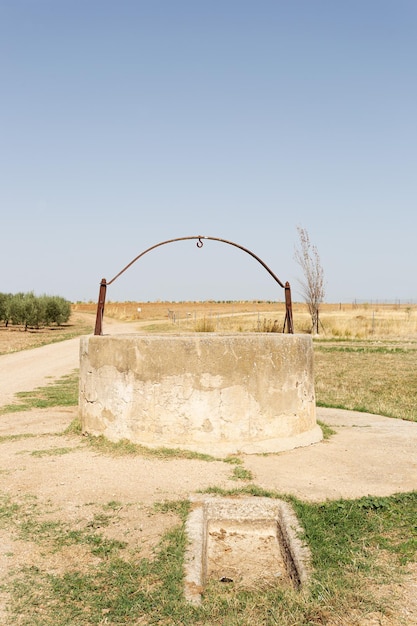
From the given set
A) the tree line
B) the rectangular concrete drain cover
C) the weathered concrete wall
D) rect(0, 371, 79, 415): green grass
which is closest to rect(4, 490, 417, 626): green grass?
the rectangular concrete drain cover

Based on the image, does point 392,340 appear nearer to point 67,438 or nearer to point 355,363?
point 355,363

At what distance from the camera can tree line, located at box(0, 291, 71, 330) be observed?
1448 inches

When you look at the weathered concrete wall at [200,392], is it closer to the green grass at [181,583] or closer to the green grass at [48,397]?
the green grass at [181,583]

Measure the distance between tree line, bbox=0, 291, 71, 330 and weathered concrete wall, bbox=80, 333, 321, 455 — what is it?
31.4 meters

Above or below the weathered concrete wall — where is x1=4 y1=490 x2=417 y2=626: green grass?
below

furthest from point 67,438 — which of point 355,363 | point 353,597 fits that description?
point 355,363

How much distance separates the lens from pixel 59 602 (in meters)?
3.29

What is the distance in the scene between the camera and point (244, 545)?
442 centimetres

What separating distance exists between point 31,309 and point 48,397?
27139 millimetres

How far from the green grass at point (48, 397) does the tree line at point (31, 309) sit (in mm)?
24341

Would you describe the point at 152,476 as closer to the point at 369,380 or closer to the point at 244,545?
the point at 244,545

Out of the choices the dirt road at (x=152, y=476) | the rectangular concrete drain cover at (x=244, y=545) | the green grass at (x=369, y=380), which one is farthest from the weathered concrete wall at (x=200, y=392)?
the green grass at (x=369, y=380)

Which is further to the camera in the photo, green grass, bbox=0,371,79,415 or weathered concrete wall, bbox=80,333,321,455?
green grass, bbox=0,371,79,415

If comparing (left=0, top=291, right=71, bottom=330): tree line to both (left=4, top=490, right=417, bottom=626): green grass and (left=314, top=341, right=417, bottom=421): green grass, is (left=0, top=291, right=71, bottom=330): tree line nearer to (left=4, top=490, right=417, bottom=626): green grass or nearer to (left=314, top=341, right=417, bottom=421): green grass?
(left=314, top=341, right=417, bottom=421): green grass
